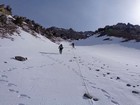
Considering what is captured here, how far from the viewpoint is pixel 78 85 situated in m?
12.2

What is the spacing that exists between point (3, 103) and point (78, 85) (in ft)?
15.6

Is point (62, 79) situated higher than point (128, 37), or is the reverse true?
point (128, 37)

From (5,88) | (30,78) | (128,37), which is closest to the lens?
(5,88)

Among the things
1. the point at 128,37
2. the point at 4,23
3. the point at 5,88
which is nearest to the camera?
the point at 5,88

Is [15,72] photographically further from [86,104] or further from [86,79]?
[86,104]

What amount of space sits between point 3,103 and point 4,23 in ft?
97.6

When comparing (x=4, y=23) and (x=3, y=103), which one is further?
(x=4, y=23)

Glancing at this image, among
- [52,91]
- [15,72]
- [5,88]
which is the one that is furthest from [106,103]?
[15,72]

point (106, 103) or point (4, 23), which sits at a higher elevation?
point (4, 23)

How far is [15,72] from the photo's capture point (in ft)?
44.9

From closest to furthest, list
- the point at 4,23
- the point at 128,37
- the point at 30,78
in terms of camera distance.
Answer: the point at 30,78
the point at 4,23
the point at 128,37

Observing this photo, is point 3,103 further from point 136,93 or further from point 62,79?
point 136,93

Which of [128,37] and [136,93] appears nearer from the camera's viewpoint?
[136,93]

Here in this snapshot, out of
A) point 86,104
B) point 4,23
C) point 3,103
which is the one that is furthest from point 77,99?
point 4,23
